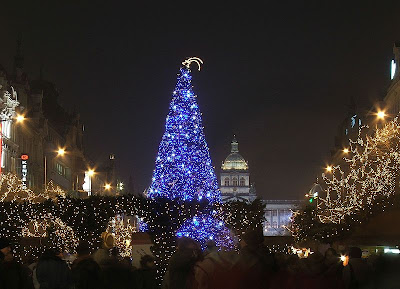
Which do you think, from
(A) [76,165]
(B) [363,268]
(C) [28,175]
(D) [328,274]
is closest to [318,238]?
(B) [363,268]

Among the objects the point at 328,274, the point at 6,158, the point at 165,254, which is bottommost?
the point at 328,274

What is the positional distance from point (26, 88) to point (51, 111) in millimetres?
28288

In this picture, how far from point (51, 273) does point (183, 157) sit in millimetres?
22618

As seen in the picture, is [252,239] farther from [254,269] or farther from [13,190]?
[13,190]

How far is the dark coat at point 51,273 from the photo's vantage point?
13453 millimetres

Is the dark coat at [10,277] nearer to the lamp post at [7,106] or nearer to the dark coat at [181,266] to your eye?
the dark coat at [181,266]

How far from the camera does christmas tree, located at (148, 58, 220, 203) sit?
3591 centimetres

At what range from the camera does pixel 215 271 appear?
9180 mm

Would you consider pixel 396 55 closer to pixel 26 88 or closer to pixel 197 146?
pixel 26 88

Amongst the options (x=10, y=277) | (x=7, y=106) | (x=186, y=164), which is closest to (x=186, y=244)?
(x=10, y=277)

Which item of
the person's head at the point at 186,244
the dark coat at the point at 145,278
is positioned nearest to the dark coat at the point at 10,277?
the person's head at the point at 186,244

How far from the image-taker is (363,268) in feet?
50.4

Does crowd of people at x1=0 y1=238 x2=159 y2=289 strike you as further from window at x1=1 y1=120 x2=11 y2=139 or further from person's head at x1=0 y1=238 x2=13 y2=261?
window at x1=1 y1=120 x2=11 y2=139

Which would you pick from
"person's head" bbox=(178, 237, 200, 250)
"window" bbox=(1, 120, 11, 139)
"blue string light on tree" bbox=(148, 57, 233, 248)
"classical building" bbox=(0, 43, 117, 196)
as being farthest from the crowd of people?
"window" bbox=(1, 120, 11, 139)
